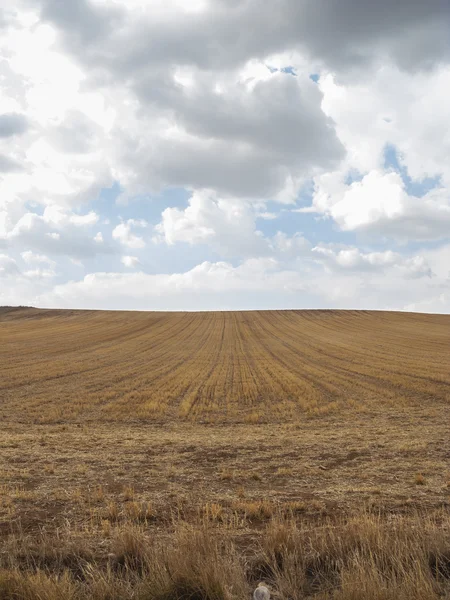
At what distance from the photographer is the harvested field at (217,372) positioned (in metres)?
22.0

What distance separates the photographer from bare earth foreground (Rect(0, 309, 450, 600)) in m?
5.20

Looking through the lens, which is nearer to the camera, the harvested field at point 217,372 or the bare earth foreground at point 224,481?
the bare earth foreground at point 224,481

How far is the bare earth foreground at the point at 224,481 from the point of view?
520 centimetres

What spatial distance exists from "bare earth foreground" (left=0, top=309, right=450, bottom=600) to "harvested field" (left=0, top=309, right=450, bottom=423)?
22cm

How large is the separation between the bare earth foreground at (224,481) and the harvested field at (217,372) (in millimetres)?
216

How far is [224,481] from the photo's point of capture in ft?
35.4

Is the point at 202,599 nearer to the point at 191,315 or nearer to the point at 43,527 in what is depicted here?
the point at 43,527

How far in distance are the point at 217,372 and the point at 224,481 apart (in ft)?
77.7

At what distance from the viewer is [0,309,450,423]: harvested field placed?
72.2 feet

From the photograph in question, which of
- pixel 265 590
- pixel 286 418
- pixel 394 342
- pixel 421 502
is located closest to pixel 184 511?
pixel 265 590

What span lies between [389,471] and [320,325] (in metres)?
73.0

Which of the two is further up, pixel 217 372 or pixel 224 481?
pixel 224 481

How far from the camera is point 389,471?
11414 mm

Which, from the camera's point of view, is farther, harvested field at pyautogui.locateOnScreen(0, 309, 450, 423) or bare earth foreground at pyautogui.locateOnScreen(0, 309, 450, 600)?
harvested field at pyautogui.locateOnScreen(0, 309, 450, 423)
